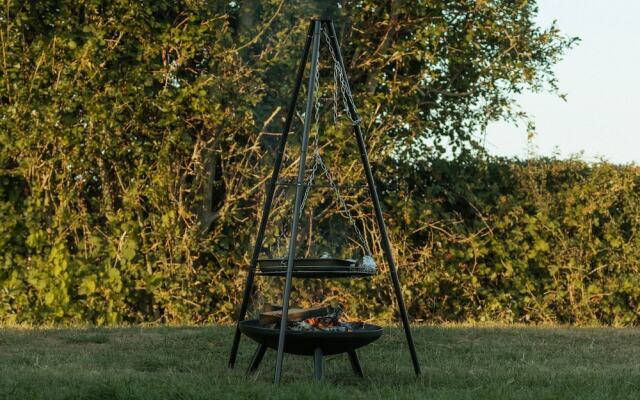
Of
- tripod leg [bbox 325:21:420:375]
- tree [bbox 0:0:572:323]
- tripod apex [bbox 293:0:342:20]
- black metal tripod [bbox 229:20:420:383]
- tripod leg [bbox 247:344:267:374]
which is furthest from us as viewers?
tripod apex [bbox 293:0:342:20]

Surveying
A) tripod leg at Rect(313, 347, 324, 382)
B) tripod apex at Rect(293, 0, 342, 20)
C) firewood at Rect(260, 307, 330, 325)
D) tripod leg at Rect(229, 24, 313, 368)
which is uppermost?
tripod apex at Rect(293, 0, 342, 20)

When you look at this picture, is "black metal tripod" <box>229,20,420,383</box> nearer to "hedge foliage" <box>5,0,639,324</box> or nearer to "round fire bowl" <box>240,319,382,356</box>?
"round fire bowl" <box>240,319,382,356</box>

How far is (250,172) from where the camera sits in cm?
874

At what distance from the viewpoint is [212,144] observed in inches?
344

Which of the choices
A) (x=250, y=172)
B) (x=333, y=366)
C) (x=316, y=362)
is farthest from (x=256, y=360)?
(x=250, y=172)

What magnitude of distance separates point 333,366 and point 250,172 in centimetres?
313

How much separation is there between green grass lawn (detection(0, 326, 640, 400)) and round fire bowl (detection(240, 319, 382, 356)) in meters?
0.20

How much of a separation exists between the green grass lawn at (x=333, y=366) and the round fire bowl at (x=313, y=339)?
0.65 feet

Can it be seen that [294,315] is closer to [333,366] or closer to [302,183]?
[302,183]

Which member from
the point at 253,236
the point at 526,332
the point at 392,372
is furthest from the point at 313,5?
the point at 392,372

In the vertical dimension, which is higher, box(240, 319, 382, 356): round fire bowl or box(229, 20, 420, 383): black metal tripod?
box(229, 20, 420, 383): black metal tripod

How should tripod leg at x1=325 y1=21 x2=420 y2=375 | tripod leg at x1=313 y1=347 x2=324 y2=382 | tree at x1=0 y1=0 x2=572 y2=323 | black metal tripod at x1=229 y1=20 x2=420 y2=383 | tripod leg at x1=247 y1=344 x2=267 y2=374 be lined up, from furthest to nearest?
1. tree at x1=0 y1=0 x2=572 y2=323
2. tripod leg at x1=247 y1=344 x2=267 y2=374
3. tripod leg at x1=325 y1=21 x2=420 y2=375
4. tripod leg at x1=313 y1=347 x2=324 y2=382
5. black metal tripod at x1=229 y1=20 x2=420 y2=383

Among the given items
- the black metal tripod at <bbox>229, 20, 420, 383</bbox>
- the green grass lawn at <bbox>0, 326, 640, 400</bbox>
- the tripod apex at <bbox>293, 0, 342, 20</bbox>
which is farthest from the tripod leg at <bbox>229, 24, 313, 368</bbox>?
the tripod apex at <bbox>293, 0, 342, 20</bbox>

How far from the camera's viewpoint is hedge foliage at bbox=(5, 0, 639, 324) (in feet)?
27.5
